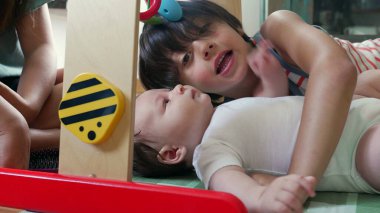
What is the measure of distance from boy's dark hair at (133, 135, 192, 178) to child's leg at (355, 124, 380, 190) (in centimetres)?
30

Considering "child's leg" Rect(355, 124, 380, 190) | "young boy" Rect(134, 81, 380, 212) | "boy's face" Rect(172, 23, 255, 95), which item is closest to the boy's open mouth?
"boy's face" Rect(172, 23, 255, 95)

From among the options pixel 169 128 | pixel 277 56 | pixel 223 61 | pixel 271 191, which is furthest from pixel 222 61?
pixel 271 191

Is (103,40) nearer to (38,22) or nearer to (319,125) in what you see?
(319,125)

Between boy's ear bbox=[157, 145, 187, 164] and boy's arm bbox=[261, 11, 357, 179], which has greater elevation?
boy's arm bbox=[261, 11, 357, 179]

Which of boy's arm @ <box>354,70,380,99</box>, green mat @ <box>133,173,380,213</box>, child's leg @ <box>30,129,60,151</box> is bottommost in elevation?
child's leg @ <box>30,129,60,151</box>

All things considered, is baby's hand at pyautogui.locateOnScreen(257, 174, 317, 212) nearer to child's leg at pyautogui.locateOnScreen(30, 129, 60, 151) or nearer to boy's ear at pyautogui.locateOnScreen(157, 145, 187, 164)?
boy's ear at pyautogui.locateOnScreen(157, 145, 187, 164)

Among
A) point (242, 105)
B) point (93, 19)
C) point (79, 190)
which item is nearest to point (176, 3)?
point (242, 105)

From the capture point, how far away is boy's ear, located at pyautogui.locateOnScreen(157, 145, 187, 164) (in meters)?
0.77

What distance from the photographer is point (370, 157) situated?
2.04 feet

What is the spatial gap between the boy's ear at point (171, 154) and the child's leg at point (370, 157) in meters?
0.29

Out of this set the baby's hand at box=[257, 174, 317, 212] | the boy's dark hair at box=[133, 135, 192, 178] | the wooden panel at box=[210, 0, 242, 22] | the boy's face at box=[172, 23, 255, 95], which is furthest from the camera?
the wooden panel at box=[210, 0, 242, 22]

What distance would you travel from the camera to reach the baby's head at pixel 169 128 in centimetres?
75

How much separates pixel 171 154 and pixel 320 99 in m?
0.30

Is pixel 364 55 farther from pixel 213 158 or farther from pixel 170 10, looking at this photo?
pixel 213 158
